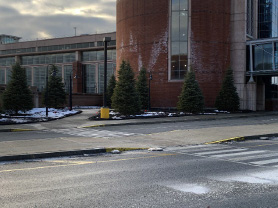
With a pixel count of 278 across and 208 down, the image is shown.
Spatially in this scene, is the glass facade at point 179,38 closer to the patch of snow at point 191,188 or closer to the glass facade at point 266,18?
the glass facade at point 266,18

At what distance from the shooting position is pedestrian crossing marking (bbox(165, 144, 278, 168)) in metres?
9.62

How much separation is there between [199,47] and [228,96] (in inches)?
317

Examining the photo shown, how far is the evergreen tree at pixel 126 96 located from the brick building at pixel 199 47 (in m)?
12.6

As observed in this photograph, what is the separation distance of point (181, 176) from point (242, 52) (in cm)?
4188

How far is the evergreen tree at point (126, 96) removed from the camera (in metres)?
33.1

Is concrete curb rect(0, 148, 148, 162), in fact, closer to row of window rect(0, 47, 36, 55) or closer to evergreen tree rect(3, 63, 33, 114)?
evergreen tree rect(3, 63, 33, 114)

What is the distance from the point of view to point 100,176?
7.61 metres

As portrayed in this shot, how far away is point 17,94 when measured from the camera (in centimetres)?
3472

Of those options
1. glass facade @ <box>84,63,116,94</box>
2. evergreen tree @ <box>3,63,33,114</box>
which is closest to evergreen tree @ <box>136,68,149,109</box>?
evergreen tree @ <box>3,63,33,114</box>

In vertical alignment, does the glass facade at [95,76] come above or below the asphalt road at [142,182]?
above

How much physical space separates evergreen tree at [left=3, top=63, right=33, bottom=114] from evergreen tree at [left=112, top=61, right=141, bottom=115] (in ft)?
32.3

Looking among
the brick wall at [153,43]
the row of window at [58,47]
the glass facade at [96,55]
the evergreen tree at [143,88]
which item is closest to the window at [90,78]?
the glass facade at [96,55]

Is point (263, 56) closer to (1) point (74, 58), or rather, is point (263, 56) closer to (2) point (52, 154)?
(2) point (52, 154)

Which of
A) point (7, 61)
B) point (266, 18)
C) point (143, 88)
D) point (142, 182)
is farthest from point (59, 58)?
point (142, 182)
